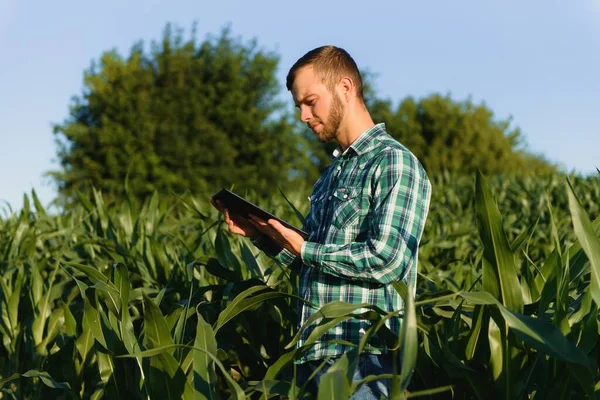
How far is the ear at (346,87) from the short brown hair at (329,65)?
0.04 feet

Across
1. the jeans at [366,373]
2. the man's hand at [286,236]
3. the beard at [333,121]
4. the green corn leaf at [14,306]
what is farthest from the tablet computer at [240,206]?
the green corn leaf at [14,306]

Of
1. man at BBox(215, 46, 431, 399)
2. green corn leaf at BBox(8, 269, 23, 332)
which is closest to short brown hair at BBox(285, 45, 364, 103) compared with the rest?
man at BBox(215, 46, 431, 399)

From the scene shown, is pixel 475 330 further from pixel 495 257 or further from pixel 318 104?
pixel 318 104

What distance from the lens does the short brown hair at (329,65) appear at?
2477 mm

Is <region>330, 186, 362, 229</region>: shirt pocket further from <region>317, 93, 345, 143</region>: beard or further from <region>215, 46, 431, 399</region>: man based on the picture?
<region>317, 93, 345, 143</region>: beard

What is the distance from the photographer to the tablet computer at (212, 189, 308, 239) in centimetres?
249

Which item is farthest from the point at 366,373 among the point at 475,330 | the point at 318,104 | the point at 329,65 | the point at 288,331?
the point at 288,331

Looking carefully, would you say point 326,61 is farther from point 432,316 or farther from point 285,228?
point 432,316

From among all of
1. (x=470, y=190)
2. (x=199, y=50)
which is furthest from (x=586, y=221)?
(x=199, y=50)

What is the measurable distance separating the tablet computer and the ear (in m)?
0.41

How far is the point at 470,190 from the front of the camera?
30.4 ft

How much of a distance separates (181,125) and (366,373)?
2920 cm

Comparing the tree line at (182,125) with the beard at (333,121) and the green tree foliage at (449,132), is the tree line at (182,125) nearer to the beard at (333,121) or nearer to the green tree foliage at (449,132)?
the green tree foliage at (449,132)

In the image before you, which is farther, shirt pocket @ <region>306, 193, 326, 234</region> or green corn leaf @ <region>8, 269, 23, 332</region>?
green corn leaf @ <region>8, 269, 23, 332</region>
